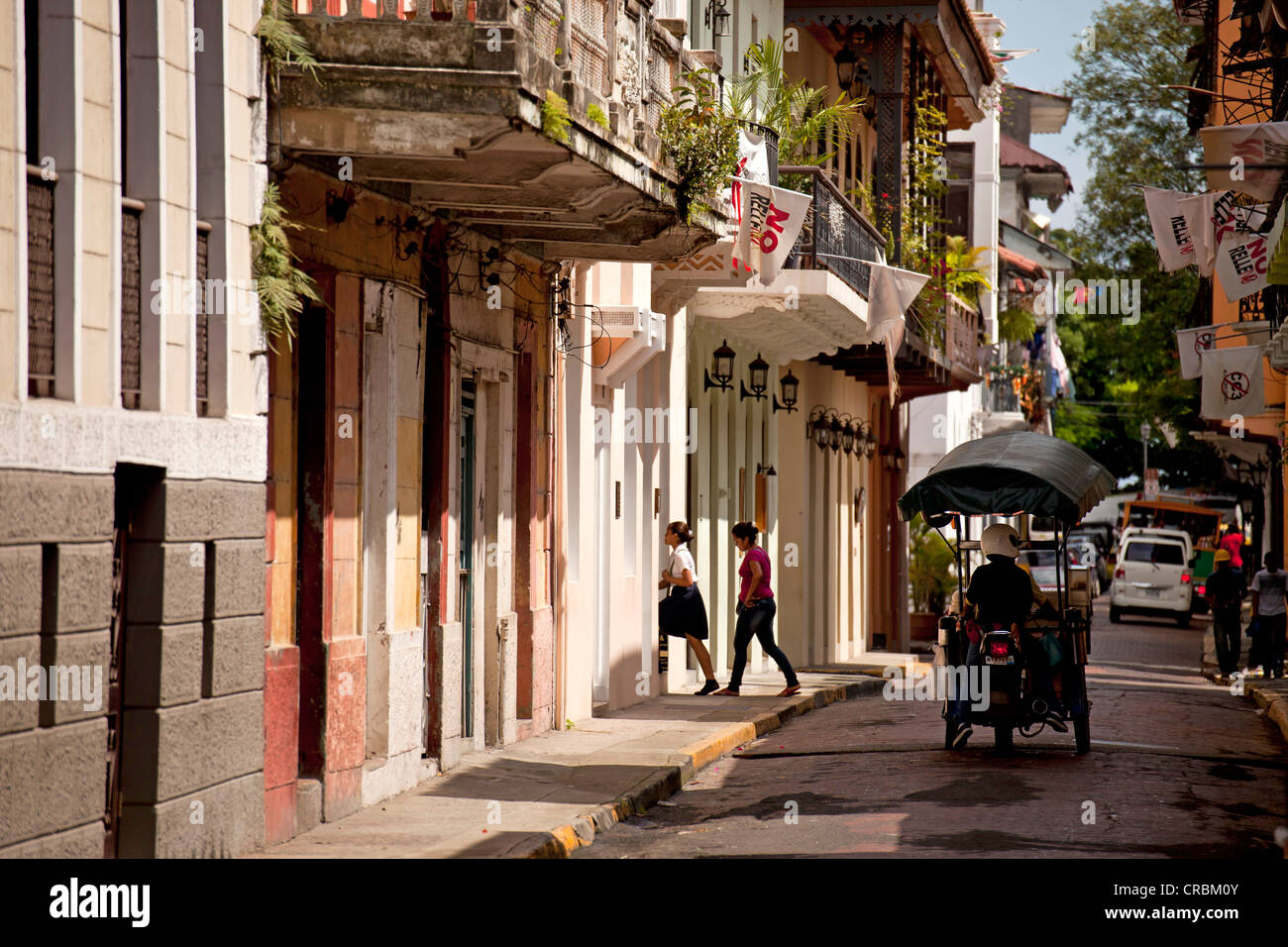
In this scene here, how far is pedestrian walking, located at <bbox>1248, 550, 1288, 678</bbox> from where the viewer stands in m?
26.5

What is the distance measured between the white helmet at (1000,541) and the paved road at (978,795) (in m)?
1.57

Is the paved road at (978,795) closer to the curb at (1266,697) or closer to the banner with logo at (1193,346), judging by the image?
the curb at (1266,697)

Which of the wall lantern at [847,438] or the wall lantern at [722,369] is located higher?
the wall lantern at [722,369]

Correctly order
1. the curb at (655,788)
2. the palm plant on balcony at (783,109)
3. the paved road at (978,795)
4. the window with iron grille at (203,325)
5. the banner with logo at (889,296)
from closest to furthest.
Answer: the window with iron grille at (203,325), the curb at (655,788), the paved road at (978,795), the palm plant on balcony at (783,109), the banner with logo at (889,296)

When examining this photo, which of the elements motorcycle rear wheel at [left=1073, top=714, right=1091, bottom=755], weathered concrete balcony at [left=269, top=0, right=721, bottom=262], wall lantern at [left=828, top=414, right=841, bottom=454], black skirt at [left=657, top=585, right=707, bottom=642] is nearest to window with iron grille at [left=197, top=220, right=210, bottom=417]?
weathered concrete balcony at [left=269, top=0, right=721, bottom=262]

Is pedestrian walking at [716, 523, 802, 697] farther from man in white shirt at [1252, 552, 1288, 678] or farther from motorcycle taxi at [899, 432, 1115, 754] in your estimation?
man in white shirt at [1252, 552, 1288, 678]

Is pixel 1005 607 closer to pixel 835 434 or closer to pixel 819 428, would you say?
pixel 819 428

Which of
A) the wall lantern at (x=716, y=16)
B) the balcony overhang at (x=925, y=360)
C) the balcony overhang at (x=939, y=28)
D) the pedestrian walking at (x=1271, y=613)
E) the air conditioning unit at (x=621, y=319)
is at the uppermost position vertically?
the balcony overhang at (x=939, y=28)

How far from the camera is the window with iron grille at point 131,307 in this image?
860 cm

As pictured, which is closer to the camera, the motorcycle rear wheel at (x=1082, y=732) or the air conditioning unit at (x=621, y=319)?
the motorcycle rear wheel at (x=1082, y=732)

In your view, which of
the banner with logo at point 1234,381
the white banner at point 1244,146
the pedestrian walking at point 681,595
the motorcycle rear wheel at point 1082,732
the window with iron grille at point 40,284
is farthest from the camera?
the banner with logo at point 1234,381

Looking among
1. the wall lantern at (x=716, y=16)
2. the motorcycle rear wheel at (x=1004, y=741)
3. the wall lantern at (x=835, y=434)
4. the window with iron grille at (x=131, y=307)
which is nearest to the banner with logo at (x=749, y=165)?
the wall lantern at (x=716, y=16)
